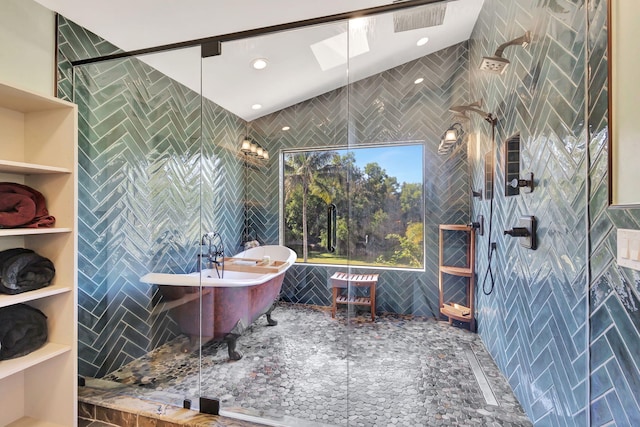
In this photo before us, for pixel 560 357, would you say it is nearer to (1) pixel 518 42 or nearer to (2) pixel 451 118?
(1) pixel 518 42

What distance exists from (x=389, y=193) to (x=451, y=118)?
88 centimetres

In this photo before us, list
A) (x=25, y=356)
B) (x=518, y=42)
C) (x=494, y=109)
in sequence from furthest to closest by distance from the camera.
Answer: (x=494, y=109)
(x=518, y=42)
(x=25, y=356)

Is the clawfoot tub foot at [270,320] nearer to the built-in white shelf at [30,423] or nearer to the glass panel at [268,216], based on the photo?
the glass panel at [268,216]

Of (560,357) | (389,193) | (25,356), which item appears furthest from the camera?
(389,193)

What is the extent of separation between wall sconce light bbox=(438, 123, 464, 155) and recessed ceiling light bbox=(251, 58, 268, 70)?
1.75 metres

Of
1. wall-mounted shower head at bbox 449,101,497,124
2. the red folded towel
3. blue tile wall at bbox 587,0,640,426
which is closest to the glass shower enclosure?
wall-mounted shower head at bbox 449,101,497,124

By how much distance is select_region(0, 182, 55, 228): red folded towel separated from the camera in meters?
1.41

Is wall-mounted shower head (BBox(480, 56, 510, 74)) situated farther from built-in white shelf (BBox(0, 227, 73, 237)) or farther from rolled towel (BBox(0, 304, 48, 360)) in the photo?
rolled towel (BBox(0, 304, 48, 360))

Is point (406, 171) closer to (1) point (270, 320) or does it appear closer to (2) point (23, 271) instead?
(1) point (270, 320)

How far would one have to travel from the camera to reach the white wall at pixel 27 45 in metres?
1.58

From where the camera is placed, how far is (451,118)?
251cm

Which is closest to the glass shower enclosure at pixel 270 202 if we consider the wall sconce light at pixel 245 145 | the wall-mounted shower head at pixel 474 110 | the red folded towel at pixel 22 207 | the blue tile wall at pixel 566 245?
the wall sconce light at pixel 245 145

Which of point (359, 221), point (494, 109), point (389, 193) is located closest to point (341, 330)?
point (359, 221)

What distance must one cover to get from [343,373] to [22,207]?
2.27 metres
